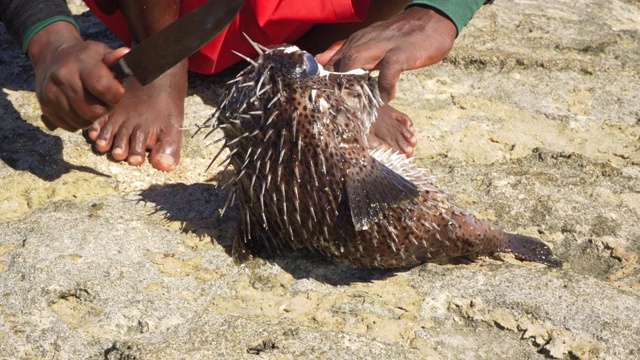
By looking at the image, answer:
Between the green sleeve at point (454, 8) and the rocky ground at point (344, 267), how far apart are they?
62cm

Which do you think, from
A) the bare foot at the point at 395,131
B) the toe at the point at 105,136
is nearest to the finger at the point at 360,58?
the bare foot at the point at 395,131

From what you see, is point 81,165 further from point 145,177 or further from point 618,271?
point 618,271

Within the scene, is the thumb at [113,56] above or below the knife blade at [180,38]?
below

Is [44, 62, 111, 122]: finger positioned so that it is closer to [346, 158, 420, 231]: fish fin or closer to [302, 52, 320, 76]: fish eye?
[302, 52, 320, 76]: fish eye

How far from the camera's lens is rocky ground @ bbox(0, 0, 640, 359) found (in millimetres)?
2768

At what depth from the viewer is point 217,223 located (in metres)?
3.45

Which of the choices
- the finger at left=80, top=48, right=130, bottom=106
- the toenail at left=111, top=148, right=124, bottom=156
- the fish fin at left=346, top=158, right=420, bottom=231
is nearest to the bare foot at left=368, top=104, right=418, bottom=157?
the fish fin at left=346, top=158, right=420, bottom=231

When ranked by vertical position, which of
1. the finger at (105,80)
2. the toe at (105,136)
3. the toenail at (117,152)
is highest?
the finger at (105,80)

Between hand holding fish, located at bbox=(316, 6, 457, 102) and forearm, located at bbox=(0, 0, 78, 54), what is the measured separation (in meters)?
1.26

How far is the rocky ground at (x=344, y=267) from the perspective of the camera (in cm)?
277

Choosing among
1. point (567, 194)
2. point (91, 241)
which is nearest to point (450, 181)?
point (567, 194)

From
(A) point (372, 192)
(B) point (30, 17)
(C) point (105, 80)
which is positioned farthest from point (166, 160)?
(A) point (372, 192)

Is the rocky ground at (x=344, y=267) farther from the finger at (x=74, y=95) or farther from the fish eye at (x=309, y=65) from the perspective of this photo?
the fish eye at (x=309, y=65)

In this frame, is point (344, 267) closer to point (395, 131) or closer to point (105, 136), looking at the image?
point (395, 131)
